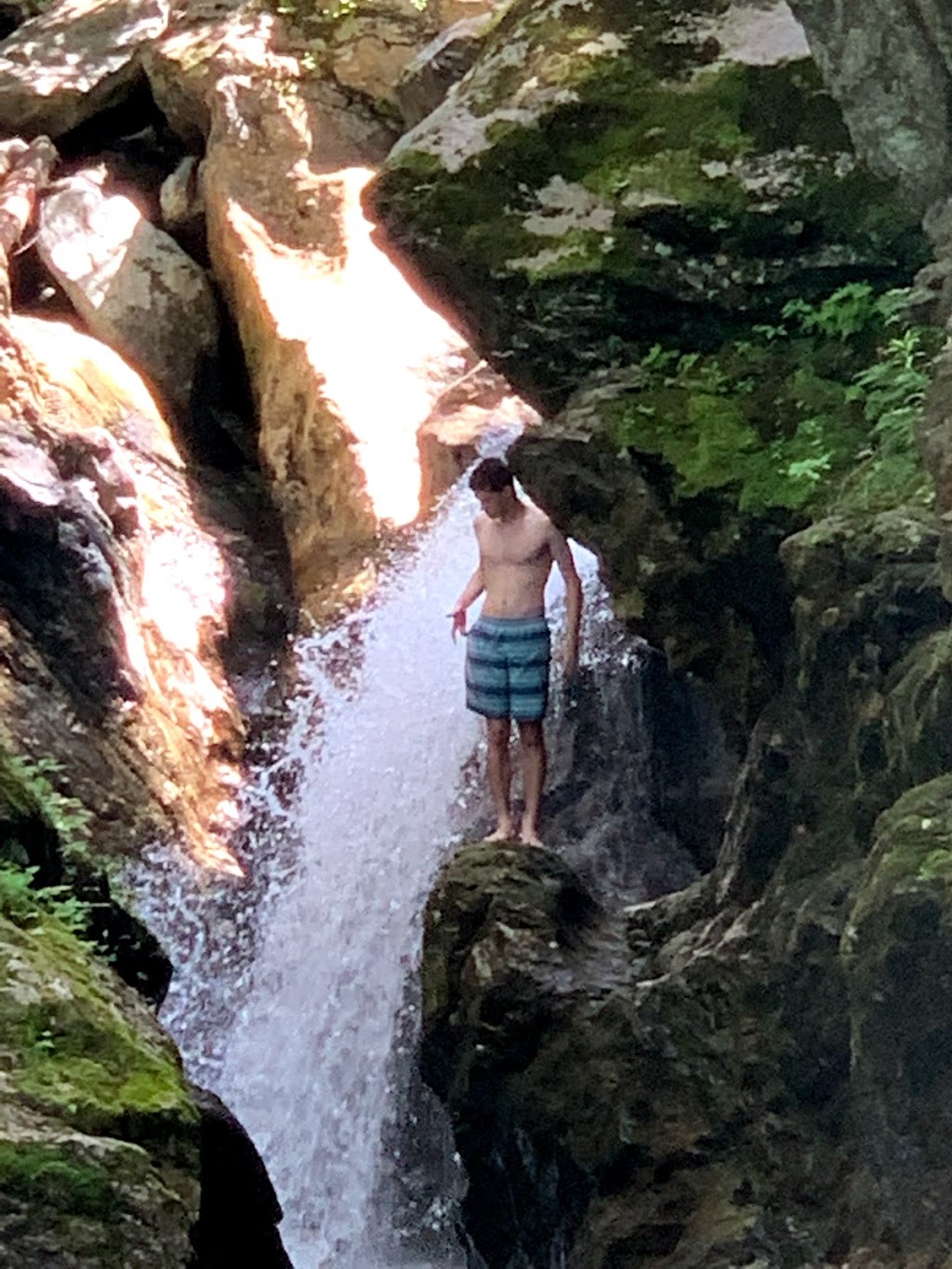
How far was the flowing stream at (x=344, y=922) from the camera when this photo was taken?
331 inches

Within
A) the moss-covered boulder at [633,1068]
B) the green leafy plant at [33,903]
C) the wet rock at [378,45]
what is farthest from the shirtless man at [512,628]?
the wet rock at [378,45]

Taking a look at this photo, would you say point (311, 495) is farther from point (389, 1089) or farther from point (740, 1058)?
point (740, 1058)

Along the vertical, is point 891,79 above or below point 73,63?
above

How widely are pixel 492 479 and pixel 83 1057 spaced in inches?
159

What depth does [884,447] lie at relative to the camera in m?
5.66

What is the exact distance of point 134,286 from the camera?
45.8 feet

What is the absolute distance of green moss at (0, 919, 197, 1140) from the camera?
3.44 meters

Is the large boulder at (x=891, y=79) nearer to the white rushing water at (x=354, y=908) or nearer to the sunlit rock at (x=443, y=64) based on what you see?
the sunlit rock at (x=443, y=64)

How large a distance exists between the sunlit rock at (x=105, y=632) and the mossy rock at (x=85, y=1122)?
5603 mm

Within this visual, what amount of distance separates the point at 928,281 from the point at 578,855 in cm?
459

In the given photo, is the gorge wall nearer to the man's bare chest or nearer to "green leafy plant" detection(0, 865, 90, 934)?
"green leafy plant" detection(0, 865, 90, 934)

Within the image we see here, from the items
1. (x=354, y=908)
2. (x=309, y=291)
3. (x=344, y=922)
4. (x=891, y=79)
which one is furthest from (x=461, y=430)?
(x=891, y=79)

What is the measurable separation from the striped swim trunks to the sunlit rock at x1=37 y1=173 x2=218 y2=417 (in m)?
7.15

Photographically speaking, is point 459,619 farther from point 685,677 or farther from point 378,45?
point 378,45
